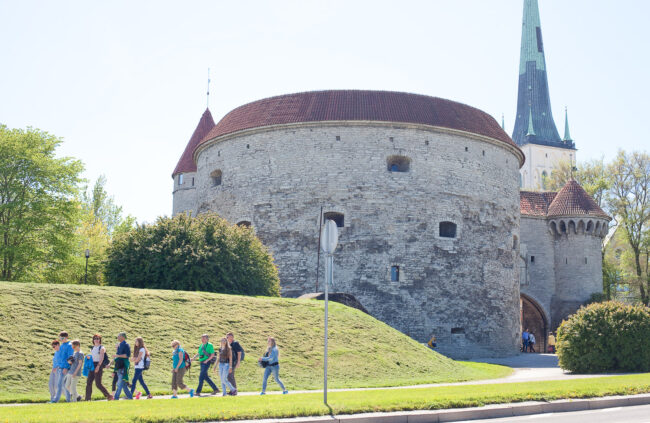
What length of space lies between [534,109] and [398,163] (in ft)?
196

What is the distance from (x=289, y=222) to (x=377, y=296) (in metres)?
4.93

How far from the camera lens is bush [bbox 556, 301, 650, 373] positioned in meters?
18.8

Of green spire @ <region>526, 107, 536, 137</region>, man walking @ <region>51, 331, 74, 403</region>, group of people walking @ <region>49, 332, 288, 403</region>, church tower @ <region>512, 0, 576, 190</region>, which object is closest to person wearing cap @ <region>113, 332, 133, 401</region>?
group of people walking @ <region>49, 332, 288, 403</region>

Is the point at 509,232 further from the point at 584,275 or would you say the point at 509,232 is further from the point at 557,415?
the point at 557,415

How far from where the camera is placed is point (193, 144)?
1671 inches

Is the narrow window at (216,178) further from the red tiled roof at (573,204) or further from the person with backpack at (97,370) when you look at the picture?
the person with backpack at (97,370)

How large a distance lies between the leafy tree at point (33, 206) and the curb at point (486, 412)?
24.7m

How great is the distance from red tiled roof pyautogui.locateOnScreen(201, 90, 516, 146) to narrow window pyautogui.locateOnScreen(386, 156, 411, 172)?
1648mm

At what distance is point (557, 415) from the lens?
10.5 meters

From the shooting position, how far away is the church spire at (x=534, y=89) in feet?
276

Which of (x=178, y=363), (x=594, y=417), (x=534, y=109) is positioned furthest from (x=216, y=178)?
(x=534, y=109)

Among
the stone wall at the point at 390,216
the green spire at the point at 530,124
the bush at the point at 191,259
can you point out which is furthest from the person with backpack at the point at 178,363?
the green spire at the point at 530,124

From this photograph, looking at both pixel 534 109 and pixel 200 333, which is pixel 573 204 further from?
pixel 534 109

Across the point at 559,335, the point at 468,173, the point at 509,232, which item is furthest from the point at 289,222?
the point at 559,335
